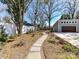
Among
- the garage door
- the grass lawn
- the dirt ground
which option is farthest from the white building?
the grass lawn

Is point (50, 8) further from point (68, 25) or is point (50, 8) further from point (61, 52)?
point (61, 52)

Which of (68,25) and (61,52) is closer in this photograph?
(61,52)

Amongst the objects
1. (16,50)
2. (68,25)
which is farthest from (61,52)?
(68,25)

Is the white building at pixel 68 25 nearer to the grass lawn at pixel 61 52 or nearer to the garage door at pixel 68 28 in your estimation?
the garage door at pixel 68 28

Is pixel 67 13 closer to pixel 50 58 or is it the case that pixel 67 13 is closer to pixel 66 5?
pixel 66 5

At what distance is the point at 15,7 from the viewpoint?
30672mm

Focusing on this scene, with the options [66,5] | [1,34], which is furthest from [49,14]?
[1,34]

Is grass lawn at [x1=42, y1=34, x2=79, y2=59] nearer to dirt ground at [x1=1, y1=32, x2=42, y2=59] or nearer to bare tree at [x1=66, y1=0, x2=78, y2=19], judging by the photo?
dirt ground at [x1=1, y1=32, x2=42, y2=59]

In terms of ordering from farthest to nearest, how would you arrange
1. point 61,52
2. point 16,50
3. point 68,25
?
point 68,25 < point 16,50 < point 61,52

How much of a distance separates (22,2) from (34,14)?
27963 mm

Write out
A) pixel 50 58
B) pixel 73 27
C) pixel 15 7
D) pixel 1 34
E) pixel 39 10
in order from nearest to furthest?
pixel 50 58, pixel 1 34, pixel 15 7, pixel 73 27, pixel 39 10

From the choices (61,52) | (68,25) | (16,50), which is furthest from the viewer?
(68,25)

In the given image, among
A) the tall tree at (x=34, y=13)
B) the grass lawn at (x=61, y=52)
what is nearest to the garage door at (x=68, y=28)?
the tall tree at (x=34, y=13)

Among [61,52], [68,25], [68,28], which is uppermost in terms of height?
[68,25]
